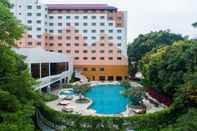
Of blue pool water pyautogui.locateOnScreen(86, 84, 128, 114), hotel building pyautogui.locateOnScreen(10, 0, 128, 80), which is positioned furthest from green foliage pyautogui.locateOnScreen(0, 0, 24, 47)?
hotel building pyautogui.locateOnScreen(10, 0, 128, 80)

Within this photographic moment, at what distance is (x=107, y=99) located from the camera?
127ft

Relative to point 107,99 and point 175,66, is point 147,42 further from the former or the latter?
point 175,66

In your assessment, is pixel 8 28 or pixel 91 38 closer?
pixel 8 28

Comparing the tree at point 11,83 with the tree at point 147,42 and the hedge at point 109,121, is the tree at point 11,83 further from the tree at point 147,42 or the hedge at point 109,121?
the tree at point 147,42

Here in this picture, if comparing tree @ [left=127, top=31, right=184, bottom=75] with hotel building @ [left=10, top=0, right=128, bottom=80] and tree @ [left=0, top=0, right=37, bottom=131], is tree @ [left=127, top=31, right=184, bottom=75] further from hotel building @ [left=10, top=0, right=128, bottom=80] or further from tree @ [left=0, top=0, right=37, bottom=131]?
tree @ [left=0, top=0, right=37, bottom=131]

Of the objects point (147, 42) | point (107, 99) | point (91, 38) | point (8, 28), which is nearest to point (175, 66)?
point (107, 99)

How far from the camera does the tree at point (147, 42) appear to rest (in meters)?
57.3

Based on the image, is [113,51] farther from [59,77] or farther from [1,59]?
[1,59]

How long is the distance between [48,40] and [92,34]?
7.43m

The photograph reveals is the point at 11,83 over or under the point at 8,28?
under

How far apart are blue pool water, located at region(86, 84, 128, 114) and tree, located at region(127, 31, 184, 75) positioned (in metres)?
8.92

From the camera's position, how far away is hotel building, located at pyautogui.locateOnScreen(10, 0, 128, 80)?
59812 millimetres

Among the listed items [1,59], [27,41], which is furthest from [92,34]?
[1,59]

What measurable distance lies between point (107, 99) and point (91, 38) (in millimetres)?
23149
